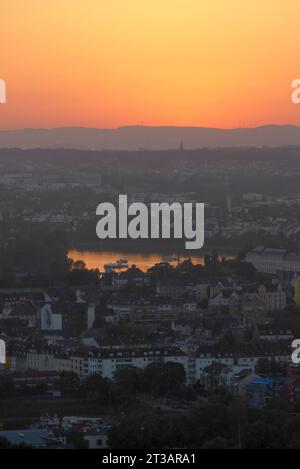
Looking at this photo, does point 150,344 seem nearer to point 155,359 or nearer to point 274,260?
point 155,359

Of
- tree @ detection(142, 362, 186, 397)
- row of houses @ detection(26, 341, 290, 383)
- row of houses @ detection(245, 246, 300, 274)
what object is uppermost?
row of houses @ detection(245, 246, 300, 274)

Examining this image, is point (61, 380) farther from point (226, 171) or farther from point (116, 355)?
point (226, 171)

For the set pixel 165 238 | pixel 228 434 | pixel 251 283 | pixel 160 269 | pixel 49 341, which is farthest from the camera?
pixel 165 238

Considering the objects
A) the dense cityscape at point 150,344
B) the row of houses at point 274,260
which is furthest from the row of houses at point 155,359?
the row of houses at point 274,260

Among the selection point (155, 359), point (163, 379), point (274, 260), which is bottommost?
point (163, 379)

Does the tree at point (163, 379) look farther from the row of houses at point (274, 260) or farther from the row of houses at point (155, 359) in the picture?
the row of houses at point (274, 260)

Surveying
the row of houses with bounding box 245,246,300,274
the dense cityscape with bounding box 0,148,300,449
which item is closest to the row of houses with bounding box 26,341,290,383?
the dense cityscape with bounding box 0,148,300,449

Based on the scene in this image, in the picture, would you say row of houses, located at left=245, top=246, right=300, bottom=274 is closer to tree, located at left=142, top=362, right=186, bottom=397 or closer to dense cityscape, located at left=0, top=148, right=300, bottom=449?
dense cityscape, located at left=0, top=148, right=300, bottom=449

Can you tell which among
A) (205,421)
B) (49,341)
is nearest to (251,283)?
(49,341)

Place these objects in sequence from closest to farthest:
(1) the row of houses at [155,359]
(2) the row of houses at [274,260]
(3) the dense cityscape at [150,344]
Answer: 1. (3) the dense cityscape at [150,344]
2. (1) the row of houses at [155,359]
3. (2) the row of houses at [274,260]

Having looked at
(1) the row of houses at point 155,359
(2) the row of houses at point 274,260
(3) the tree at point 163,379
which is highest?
(2) the row of houses at point 274,260

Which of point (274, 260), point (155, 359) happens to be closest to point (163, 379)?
point (155, 359)
